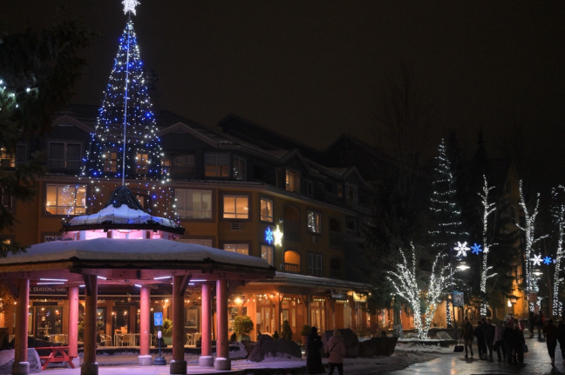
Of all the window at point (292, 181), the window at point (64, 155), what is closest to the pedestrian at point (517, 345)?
the window at point (292, 181)

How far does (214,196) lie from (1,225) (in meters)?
35.6

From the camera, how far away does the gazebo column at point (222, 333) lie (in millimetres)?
23797

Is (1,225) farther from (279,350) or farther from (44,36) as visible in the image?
(279,350)

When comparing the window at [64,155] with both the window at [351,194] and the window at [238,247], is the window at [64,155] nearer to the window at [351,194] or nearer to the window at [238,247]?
the window at [238,247]

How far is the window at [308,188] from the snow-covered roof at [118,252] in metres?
34.8

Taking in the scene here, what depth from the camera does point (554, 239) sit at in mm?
73125

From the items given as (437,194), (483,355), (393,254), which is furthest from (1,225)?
(437,194)

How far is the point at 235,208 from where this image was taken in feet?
164

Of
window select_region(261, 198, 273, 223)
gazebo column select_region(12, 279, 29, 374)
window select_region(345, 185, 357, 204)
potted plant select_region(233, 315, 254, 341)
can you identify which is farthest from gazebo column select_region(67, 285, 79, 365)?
window select_region(345, 185, 357, 204)

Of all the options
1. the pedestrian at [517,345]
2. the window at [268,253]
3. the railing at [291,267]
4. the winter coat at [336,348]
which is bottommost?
the pedestrian at [517,345]

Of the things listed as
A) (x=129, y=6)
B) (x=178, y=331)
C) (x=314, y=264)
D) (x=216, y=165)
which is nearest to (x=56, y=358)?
(x=178, y=331)

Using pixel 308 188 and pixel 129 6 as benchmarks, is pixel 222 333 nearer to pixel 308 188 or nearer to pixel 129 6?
pixel 129 6

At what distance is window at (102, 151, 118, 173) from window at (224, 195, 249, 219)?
779 cm

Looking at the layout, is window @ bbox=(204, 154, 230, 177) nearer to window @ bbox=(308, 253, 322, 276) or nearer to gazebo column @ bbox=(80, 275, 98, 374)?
window @ bbox=(308, 253, 322, 276)
